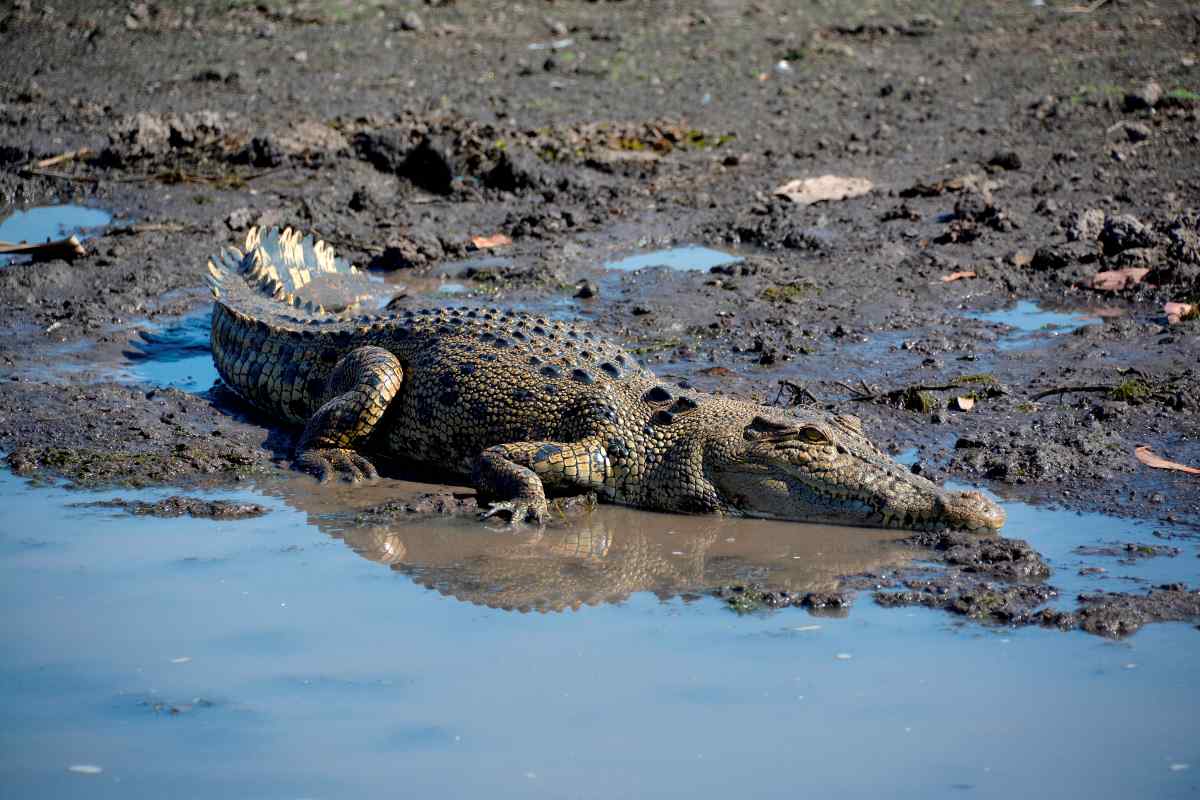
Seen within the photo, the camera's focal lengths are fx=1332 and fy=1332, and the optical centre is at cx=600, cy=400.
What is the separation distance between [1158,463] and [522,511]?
2741 millimetres

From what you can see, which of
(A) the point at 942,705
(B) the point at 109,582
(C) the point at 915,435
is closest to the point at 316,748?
(B) the point at 109,582

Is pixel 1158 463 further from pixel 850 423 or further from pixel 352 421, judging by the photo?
pixel 352 421

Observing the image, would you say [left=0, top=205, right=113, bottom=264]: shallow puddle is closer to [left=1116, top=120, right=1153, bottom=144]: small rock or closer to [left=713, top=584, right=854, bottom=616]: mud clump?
[left=713, top=584, right=854, bottom=616]: mud clump

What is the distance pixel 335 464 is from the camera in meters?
5.90

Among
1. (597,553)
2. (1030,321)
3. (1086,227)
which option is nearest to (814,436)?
(597,553)

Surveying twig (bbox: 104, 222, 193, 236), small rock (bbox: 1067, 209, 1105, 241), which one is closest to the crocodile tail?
twig (bbox: 104, 222, 193, 236)

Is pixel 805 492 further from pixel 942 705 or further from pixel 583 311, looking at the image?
pixel 583 311

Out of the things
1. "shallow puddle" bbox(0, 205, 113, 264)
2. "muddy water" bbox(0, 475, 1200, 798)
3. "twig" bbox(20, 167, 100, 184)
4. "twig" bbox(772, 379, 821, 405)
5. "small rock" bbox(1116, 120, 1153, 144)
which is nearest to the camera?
"muddy water" bbox(0, 475, 1200, 798)

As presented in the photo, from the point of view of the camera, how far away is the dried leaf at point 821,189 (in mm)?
9922

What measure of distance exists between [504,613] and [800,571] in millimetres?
1127

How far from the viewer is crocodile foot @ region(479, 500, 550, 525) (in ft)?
17.4

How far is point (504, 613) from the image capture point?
180 inches

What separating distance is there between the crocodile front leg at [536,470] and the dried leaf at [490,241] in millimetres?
3776

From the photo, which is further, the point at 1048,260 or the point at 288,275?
the point at 1048,260
